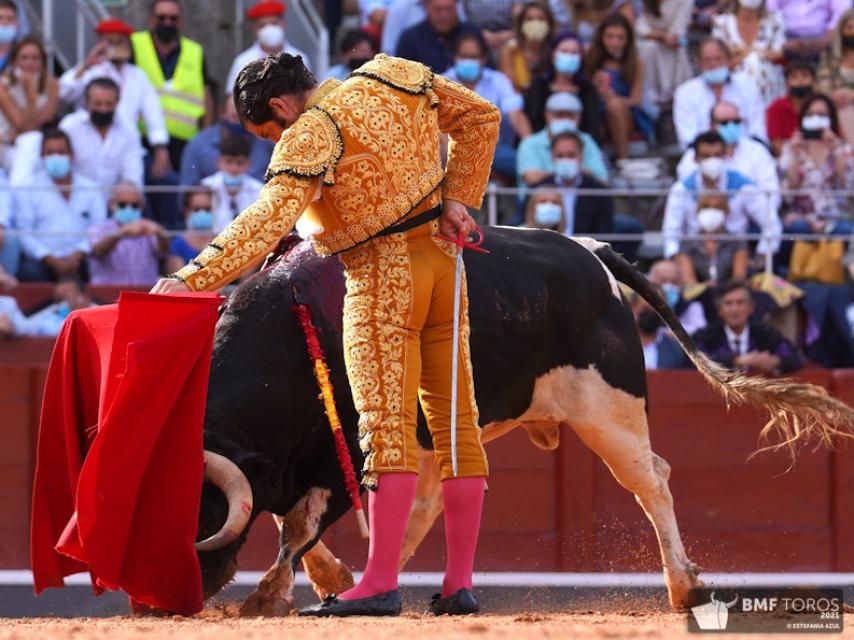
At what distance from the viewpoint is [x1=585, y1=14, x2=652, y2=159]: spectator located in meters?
9.45

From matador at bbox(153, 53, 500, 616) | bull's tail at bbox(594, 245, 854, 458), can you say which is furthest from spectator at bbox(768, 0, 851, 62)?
matador at bbox(153, 53, 500, 616)

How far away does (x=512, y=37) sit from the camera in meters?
9.71

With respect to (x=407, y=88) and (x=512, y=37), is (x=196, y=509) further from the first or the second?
(x=512, y=37)

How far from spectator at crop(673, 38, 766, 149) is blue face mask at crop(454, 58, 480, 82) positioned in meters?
1.19

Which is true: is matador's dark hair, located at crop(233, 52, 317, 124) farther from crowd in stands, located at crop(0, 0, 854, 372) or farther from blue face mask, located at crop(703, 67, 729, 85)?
blue face mask, located at crop(703, 67, 729, 85)

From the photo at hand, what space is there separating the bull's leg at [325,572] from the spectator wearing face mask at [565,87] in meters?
4.27

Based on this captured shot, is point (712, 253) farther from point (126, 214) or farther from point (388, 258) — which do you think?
point (388, 258)

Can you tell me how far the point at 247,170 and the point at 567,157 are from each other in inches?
64.3

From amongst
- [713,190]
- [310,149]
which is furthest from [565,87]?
[310,149]

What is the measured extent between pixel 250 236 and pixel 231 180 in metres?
4.44

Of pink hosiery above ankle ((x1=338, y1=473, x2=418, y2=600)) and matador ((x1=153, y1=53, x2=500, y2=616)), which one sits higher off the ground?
matador ((x1=153, y1=53, x2=500, y2=616))

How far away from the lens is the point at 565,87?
9266mm

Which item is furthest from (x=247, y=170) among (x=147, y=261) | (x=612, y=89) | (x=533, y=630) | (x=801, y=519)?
(x=533, y=630)

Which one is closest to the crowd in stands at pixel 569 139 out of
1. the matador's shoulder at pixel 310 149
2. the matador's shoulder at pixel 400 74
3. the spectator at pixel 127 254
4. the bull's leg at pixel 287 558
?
the spectator at pixel 127 254
